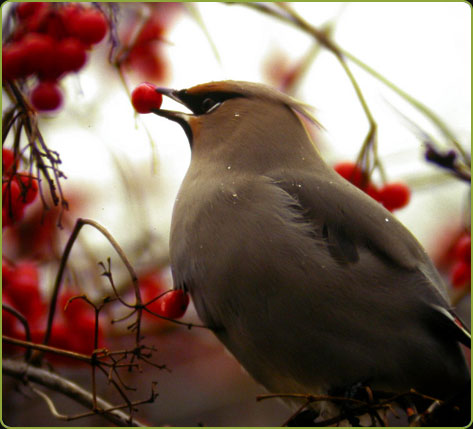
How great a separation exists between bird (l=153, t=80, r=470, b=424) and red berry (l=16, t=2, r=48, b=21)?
0.94 feet

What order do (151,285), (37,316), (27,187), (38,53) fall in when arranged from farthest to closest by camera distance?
1. (151,285)
2. (37,316)
3. (38,53)
4. (27,187)

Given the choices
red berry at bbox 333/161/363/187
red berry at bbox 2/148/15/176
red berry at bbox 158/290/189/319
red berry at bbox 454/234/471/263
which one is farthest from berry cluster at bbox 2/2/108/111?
red berry at bbox 454/234/471/263

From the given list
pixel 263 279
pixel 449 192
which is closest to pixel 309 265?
pixel 263 279

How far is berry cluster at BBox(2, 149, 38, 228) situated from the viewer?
1.44 metres

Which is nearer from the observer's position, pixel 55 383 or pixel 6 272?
pixel 55 383

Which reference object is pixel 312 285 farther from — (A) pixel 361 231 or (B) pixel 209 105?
(B) pixel 209 105

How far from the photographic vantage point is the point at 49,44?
5.15 feet

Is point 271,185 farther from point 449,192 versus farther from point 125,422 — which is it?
point 449,192

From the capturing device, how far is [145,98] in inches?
63.1

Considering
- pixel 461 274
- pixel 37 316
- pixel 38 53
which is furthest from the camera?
pixel 461 274

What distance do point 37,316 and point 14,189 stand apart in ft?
Answer: 1.03

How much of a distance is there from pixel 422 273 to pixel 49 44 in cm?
86

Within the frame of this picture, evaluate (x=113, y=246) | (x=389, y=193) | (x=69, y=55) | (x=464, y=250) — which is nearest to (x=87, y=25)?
(x=69, y=55)

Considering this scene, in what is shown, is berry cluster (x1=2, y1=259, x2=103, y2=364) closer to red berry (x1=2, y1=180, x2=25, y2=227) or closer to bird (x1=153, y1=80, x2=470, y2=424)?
red berry (x1=2, y1=180, x2=25, y2=227)
